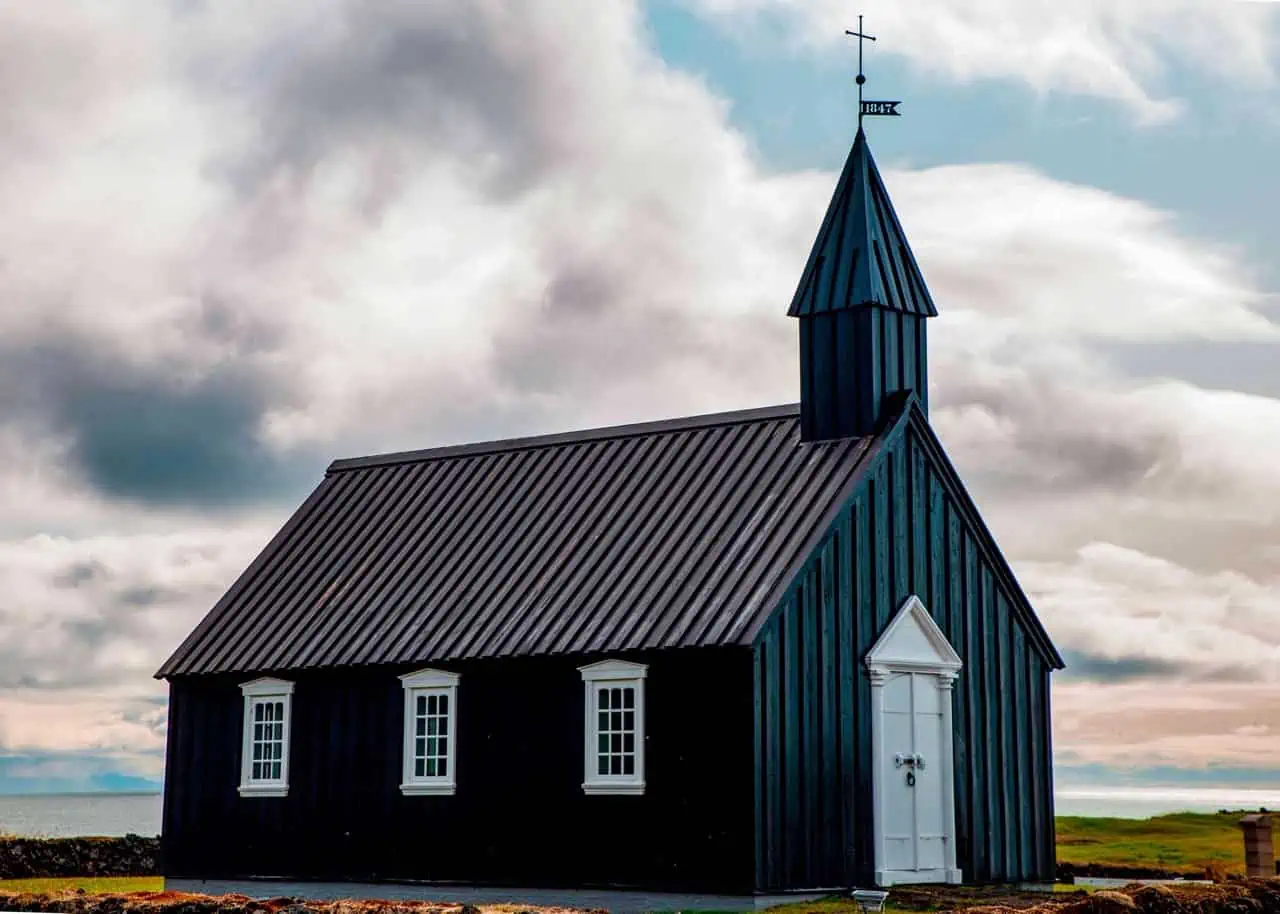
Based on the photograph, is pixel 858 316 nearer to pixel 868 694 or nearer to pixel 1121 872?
pixel 868 694

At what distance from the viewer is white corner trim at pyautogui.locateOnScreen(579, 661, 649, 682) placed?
2528 centimetres

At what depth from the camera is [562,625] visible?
26594 millimetres

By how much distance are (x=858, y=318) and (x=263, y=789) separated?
11.5 m

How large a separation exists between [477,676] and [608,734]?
2602 millimetres

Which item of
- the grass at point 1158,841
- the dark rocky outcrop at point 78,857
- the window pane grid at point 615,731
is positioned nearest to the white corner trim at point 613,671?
the window pane grid at point 615,731

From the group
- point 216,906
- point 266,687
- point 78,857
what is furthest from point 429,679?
point 78,857

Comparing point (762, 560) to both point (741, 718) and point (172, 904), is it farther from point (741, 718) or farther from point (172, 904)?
point (172, 904)

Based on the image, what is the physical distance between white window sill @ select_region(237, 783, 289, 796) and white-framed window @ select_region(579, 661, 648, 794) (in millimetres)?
6158

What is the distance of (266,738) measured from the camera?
98.9ft

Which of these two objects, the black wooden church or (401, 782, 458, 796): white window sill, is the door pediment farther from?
(401, 782, 458, 796): white window sill

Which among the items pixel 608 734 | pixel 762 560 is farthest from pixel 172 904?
pixel 762 560

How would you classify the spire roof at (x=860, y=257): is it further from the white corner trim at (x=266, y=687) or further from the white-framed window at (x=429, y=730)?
the white corner trim at (x=266, y=687)

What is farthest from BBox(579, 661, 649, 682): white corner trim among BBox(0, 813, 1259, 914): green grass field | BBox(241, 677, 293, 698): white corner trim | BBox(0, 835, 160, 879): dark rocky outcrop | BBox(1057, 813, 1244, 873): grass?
BBox(0, 835, 160, 879): dark rocky outcrop

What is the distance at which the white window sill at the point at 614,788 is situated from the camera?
2505cm
